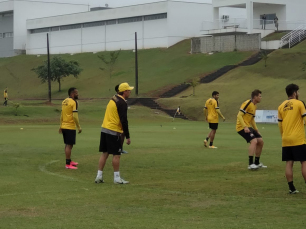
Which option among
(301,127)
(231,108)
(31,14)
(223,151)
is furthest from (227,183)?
(31,14)

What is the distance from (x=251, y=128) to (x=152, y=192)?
205 inches

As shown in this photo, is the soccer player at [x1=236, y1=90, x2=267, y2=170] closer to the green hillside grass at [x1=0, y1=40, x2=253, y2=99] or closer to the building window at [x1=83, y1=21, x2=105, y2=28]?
the green hillside grass at [x1=0, y1=40, x2=253, y2=99]

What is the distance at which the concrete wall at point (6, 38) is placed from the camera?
110m

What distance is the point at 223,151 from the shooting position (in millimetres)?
22203

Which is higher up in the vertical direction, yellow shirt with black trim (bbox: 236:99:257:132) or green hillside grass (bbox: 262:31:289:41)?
green hillside grass (bbox: 262:31:289:41)

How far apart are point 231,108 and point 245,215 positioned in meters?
42.8

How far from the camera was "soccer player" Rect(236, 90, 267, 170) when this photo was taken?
16.7 meters

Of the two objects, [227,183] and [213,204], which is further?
[227,183]

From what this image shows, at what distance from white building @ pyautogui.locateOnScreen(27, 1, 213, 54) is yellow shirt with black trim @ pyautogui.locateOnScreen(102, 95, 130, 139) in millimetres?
71811

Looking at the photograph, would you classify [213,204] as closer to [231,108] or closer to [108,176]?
[108,176]

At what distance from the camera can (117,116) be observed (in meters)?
14.0

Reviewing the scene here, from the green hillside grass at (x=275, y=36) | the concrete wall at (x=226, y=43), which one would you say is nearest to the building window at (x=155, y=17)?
the concrete wall at (x=226, y=43)

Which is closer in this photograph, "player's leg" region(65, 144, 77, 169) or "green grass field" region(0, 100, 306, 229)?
"green grass field" region(0, 100, 306, 229)

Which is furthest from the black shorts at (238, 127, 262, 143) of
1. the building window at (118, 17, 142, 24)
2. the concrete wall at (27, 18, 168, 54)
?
the building window at (118, 17, 142, 24)
